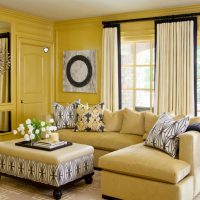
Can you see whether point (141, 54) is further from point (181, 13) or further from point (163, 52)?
point (181, 13)

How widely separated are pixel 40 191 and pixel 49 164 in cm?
48

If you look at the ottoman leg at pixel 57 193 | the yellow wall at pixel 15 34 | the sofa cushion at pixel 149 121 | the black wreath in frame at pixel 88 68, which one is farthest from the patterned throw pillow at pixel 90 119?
the ottoman leg at pixel 57 193

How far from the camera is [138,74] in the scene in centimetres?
600

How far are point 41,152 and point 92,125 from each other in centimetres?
149

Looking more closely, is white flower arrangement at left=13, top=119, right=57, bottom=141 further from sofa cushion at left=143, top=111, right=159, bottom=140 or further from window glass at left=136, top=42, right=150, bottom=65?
window glass at left=136, top=42, right=150, bottom=65

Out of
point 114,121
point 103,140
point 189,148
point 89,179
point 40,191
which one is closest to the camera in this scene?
point 189,148

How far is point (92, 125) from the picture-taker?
502 centimetres

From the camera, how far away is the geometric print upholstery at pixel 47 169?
3.51 m

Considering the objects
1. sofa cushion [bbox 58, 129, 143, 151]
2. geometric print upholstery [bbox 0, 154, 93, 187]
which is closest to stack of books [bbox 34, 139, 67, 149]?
geometric print upholstery [bbox 0, 154, 93, 187]

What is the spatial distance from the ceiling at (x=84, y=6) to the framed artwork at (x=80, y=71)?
0.87 meters

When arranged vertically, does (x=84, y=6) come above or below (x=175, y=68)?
above

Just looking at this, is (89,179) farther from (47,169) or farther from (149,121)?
(149,121)

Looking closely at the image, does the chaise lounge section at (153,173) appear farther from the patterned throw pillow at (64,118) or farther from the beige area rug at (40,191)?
the patterned throw pillow at (64,118)

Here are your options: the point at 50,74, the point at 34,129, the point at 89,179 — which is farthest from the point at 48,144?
the point at 50,74
